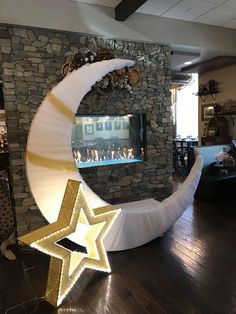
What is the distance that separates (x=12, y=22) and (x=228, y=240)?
3.63m

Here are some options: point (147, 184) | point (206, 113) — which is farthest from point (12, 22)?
point (206, 113)

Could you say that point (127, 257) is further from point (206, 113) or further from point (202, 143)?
point (206, 113)

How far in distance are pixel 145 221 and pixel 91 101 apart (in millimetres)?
1813

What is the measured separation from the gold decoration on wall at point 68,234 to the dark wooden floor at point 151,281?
0.17m

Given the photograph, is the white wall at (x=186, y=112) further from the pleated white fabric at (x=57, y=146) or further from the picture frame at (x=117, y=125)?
the pleated white fabric at (x=57, y=146)

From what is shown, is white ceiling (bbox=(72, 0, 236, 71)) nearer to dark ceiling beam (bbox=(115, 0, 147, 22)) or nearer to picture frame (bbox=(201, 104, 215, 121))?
dark ceiling beam (bbox=(115, 0, 147, 22))

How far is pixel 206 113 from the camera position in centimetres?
626

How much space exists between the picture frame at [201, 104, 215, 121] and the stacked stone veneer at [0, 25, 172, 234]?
2.58 metres

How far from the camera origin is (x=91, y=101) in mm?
3430

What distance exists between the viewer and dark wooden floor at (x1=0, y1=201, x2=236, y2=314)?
1906 mm

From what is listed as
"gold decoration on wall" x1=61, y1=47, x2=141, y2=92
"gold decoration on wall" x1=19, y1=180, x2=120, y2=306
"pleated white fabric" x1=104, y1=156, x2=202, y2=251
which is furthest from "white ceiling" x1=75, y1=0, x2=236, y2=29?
"gold decoration on wall" x1=19, y1=180, x2=120, y2=306

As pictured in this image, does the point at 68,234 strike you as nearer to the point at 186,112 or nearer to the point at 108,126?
the point at 108,126

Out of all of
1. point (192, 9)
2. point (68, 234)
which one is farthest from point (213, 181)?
point (68, 234)

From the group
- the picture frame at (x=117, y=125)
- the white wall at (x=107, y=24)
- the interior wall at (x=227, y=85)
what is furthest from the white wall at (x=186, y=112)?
the picture frame at (x=117, y=125)
